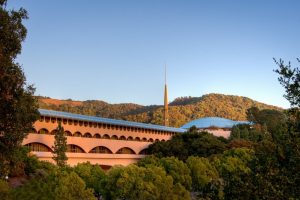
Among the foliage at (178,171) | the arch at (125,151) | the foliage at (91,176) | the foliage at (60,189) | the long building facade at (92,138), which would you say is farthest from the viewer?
the arch at (125,151)

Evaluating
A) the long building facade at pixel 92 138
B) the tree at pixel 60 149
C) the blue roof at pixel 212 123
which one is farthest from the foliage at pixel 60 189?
the blue roof at pixel 212 123

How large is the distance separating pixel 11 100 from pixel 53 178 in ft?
57.7

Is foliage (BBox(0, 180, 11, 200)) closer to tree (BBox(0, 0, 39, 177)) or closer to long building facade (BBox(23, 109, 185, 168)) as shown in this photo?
tree (BBox(0, 0, 39, 177))

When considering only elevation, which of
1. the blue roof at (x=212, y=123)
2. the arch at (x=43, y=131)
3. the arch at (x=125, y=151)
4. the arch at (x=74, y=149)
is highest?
the blue roof at (x=212, y=123)

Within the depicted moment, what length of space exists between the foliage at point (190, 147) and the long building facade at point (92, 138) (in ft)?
19.2

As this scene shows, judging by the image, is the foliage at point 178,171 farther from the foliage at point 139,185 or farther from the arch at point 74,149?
the arch at point 74,149

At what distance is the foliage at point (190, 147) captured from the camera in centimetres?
8556

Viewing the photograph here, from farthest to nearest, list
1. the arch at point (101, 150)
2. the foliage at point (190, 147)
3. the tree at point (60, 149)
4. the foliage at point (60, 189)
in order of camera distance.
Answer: the foliage at point (190, 147) < the arch at point (101, 150) < the tree at point (60, 149) < the foliage at point (60, 189)

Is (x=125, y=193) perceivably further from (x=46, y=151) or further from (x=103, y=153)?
(x=103, y=153)

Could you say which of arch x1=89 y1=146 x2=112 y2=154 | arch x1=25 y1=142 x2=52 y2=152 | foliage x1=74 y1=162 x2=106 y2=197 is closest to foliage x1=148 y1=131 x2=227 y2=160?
arch x1=89 y1=146 x2=112 y2=154

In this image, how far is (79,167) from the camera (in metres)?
47.4

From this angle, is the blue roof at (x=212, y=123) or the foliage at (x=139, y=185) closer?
the foliage at (x=139, y=185)

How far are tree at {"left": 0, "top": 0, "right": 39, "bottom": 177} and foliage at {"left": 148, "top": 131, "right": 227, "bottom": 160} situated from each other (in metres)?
62.7

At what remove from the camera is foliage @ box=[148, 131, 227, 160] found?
85.6 metres
